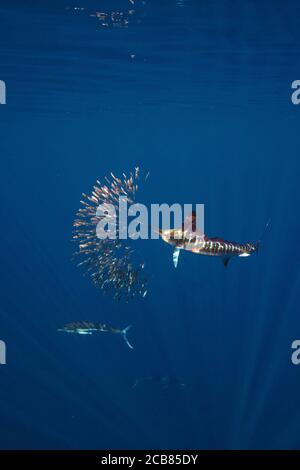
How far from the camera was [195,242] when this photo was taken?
6777 mm

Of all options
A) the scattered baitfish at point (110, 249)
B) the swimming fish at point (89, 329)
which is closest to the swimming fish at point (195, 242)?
the scattered baitfish at point (110, 249)

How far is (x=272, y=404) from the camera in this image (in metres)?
13.8

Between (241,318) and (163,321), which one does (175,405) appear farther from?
(241,318)

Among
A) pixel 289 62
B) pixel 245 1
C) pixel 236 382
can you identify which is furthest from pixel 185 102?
pixel 236 382

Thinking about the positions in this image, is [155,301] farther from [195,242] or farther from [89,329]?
[195,242]

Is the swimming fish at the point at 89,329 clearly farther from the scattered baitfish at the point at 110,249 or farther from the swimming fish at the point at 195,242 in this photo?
the swimming fish at the point at 195,242

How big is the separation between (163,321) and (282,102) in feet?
54.1

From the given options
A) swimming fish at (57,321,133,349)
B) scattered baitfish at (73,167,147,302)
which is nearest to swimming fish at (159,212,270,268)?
scattered baitfish at (73,167,147,302)

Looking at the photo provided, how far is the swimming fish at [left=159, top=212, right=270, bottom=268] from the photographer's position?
6590 millimetres

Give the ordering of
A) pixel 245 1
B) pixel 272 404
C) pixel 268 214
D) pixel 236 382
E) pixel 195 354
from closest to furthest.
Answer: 1. pixel 245 1
2. pixel 272 404
3. pixel 236 382
4. pixel 195 354
5. pixel 268 214

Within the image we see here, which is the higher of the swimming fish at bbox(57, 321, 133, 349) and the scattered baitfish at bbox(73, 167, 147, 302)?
the scattered baitfish at bbox(73, 167, 147, 302)

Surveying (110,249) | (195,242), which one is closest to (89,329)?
(110,249)

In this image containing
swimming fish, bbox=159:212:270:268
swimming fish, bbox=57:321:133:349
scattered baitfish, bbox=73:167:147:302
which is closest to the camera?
swimming fish, bbox=159:212:270:268

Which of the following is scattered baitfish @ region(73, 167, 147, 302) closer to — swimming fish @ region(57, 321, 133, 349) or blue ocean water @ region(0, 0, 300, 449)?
swimming fish @ region(57, 321, 133, 349)
